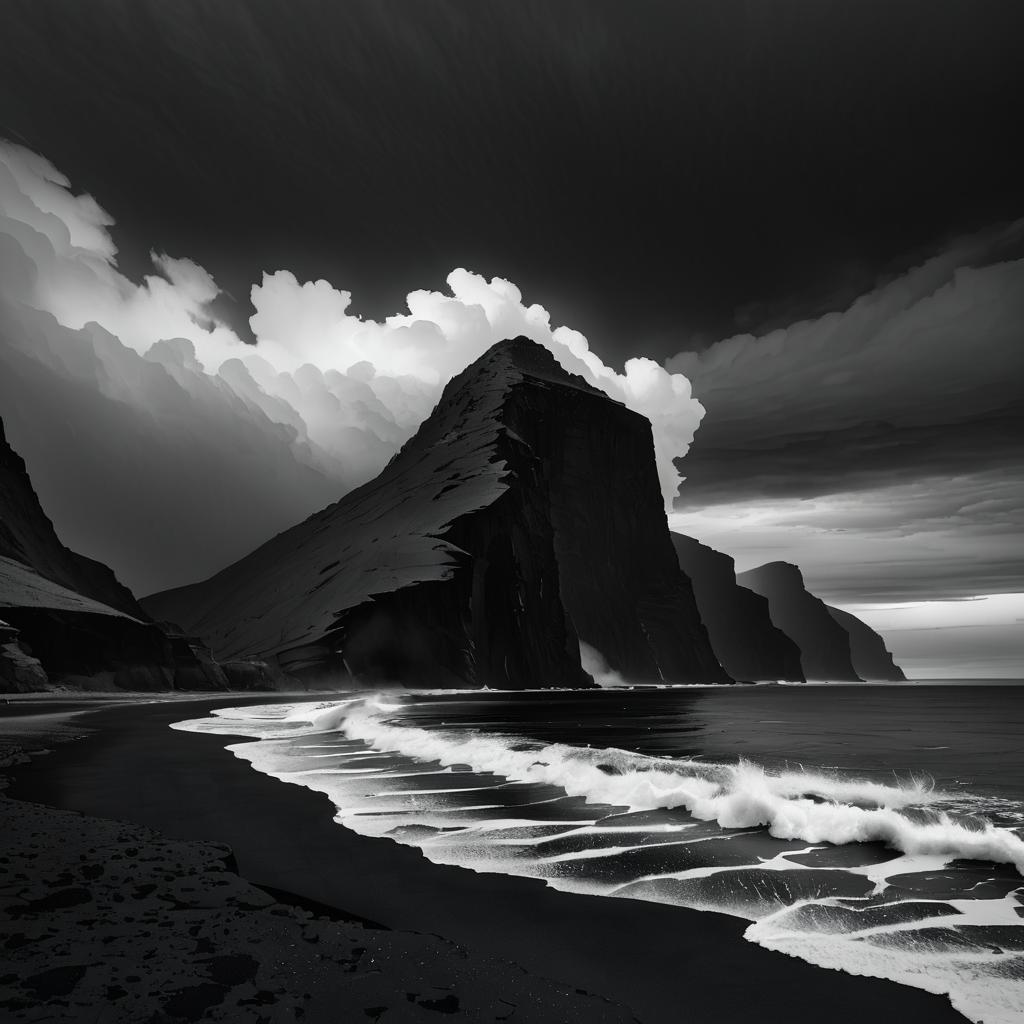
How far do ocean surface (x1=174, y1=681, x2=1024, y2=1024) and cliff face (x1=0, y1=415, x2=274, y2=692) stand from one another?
170 feet

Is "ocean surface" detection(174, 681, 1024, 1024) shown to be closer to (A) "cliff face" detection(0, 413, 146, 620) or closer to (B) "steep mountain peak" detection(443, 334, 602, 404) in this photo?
(A) "cliff face" detection(0, 413, 146, 620)

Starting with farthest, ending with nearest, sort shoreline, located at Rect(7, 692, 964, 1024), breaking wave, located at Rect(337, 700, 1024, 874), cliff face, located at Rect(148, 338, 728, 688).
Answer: cliff face, located at Rect(148, 338, 728, 688), breaking wave, located at Rect(337, 700, 1024, 874), shoreline, located at Rect(7, 692, 964, 1024)

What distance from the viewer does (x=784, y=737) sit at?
96.4 ft

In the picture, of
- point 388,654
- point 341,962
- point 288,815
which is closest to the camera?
point 341,962

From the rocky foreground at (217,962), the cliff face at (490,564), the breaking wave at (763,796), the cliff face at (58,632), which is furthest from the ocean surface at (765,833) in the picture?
the cliff face at (490,564)

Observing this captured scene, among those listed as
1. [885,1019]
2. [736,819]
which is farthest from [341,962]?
[736,819]

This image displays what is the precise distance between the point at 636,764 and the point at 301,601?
107m

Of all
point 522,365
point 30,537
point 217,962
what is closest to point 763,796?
point 217,962

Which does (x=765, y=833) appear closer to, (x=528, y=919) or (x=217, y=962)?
(x=528, y=919)

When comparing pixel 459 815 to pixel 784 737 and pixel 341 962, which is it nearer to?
pixel 341 962

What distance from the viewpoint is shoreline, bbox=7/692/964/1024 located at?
502 cm

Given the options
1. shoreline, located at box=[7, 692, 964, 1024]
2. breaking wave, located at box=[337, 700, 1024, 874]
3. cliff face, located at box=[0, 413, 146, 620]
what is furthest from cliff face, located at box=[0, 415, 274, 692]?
shoreline, located at box=[7, 692, 964, 1024]

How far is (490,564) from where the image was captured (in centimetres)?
11519

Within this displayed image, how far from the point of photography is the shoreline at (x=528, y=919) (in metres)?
5.02
